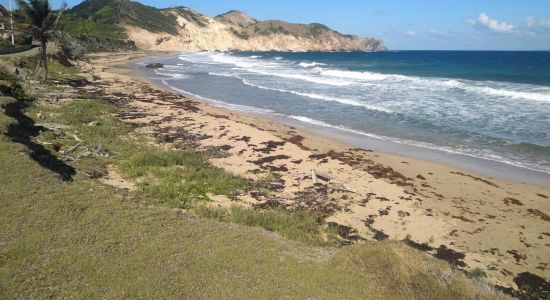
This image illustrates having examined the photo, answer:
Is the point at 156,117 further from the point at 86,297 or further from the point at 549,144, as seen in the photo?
the point at 549,144

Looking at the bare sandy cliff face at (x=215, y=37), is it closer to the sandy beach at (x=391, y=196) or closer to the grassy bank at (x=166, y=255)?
the sandy beach at (x=391, y=196)

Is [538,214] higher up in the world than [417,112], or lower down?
lower down

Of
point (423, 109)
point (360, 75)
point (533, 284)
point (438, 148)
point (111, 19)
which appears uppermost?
point (111, 19)

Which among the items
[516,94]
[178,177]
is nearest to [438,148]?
[178,177]

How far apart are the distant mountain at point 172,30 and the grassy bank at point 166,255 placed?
94.6 metres

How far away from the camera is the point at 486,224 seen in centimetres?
1053

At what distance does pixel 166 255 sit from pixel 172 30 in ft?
469

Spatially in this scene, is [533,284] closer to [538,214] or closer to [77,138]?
[538,214]

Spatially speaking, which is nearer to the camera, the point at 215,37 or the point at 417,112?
the point at 417,112

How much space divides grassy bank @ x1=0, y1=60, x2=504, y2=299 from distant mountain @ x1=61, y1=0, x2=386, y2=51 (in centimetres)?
9455

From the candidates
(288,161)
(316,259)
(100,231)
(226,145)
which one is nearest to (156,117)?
(226,145)

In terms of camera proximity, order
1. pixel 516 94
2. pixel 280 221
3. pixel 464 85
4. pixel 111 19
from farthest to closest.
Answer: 1. pixel 111 19
2. pixel 464 85
3. pixel 516 94
4. pixel 280 221

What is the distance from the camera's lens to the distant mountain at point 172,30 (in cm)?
11356

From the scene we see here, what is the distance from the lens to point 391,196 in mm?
12156
